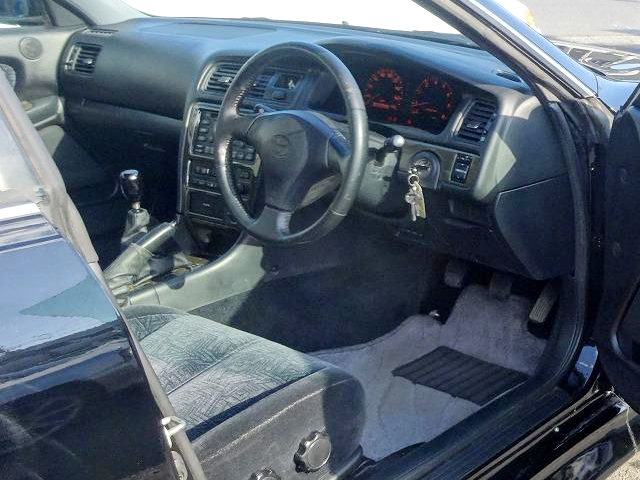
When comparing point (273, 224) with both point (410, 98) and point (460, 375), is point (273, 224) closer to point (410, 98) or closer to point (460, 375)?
point (410, 98)

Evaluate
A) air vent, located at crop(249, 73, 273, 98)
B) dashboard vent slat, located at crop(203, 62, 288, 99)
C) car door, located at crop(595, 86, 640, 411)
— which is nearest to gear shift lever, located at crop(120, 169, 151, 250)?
dashboard vent slat, located at crop(203, 62, 288, 99)

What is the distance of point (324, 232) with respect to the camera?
2402mm

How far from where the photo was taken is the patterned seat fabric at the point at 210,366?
6.32ft

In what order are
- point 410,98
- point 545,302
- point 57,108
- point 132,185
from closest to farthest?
1. point 410,98
2. point 545,302
3. point 132,185
4. point 57,108

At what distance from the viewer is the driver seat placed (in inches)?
71.4

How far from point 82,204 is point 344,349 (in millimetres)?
1372

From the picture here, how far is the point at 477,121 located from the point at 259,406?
3.37 feet

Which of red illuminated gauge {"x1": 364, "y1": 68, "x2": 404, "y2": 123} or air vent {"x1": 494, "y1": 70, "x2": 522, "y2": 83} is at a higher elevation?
air vent {"x1": 494, "y1": 70, "x2": 522, "y2": 83}

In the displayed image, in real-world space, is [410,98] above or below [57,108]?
above

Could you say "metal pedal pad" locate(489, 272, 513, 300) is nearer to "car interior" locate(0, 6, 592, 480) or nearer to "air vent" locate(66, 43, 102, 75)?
"car interior" locate(0, 6, 592, 480)

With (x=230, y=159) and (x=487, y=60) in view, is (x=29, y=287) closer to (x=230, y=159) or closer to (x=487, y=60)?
(x=230, y=159)

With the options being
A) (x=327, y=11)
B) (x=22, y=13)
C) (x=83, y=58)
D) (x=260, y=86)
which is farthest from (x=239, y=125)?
(x=327, y=11)

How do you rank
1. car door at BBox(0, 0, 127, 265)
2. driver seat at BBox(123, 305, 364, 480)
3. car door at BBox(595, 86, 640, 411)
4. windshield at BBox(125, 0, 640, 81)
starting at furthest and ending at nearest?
car door at BBox(0, 0, 127, 265) < windshield at BBox(125, 0, 640, 81) < car door at BBox(595, 86, 640, 411) < driver seat at BBox(123, 305, 364, 480)

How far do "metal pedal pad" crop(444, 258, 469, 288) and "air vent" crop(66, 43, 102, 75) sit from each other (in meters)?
1.74
